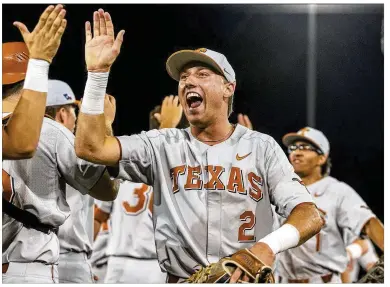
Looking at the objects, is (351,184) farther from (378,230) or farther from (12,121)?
(12,121)

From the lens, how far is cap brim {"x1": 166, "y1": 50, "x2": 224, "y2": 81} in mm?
3682

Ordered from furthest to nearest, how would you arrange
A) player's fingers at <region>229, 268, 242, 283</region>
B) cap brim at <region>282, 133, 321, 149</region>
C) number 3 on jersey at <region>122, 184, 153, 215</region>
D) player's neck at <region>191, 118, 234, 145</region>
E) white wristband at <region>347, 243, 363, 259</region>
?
white wristband at <region>347, 243, 363, 259</region>
cap brim at <region>282, 133, 321, 149</region>
number 3 on jersey at <region>122, 184, 153, 215</region>
player's neck at <region>191, 118, 234, 145</region>
player's fingers at <region>229, 268, 242, 283</region>

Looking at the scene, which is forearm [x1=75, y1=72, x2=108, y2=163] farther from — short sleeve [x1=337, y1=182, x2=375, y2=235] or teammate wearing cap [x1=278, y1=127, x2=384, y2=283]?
short sleeve [x1=337, y1=182, x2=375, y2=235]

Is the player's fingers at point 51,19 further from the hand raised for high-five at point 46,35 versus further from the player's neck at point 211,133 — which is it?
the player's neck at point 211,133

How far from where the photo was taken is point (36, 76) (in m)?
3.35

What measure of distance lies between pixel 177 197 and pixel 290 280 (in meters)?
2.71

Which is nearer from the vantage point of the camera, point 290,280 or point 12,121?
point 12,121

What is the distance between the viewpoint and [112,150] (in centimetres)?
345

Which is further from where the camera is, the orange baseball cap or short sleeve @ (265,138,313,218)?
the orange baseball cap

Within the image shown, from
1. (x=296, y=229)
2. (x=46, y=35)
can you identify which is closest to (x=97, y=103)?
(x=46, y=35)

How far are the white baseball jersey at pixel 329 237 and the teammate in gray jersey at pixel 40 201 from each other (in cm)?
279

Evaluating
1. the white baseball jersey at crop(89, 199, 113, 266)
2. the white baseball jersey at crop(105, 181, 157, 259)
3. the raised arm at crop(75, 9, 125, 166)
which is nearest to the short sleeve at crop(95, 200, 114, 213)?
the white baseball jersey at crop(105, 181, 157, 259)

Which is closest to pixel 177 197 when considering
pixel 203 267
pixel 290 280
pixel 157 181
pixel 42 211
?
pixel 157 181

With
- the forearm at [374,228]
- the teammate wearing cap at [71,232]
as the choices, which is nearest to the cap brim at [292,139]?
the forearm at [374,228]
